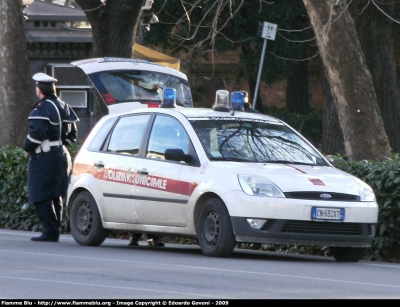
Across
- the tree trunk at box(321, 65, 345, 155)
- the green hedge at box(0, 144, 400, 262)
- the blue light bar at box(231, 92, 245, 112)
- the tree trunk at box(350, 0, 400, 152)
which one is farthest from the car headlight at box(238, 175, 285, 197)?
the tree trunk at box(321, 65, 345, 155)

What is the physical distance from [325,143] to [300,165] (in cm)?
981

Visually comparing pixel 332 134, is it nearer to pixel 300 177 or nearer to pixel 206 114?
pixel 206 114

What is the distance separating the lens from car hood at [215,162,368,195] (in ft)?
34.4

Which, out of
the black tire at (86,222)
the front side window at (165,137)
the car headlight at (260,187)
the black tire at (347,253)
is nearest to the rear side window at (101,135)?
the black tire at (86,222)

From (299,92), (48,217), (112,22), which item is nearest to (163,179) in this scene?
(48,217)

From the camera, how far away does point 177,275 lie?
8.99 m

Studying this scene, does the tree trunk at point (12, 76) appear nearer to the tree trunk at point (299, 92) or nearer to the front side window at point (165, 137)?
the front side window at point (165, 137)

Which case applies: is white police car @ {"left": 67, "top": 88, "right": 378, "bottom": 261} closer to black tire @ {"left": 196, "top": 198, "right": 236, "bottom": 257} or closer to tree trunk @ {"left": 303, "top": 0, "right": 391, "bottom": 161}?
black tire @ {"left": 196, "top": 198, "right": 236, "bottom": 257}

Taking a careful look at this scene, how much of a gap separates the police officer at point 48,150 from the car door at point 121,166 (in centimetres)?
57

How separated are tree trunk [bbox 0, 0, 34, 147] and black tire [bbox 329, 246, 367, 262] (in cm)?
917

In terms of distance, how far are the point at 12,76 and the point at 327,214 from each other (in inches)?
392

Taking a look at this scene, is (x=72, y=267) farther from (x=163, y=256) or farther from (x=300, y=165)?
(x=300, y=165)

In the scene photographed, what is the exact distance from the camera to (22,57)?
1922 centimetres

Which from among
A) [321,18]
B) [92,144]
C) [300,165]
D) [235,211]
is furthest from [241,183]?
[321,18]
